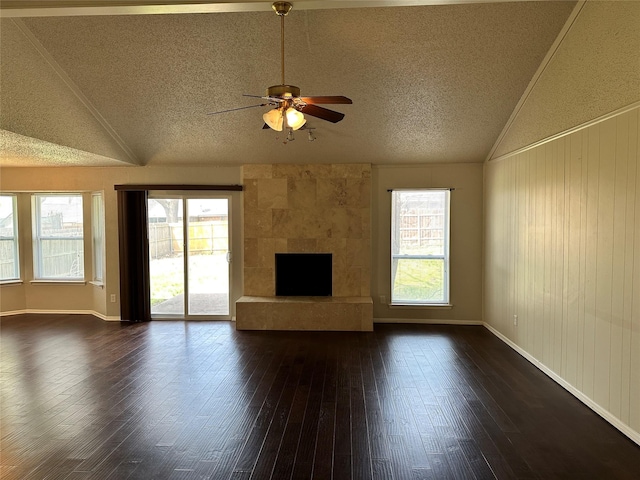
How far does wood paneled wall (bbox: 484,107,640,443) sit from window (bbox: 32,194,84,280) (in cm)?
672

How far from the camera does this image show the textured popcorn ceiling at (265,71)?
375 cm

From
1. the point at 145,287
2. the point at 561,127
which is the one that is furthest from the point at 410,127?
the point at 145,287

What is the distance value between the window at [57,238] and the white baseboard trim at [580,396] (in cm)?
677

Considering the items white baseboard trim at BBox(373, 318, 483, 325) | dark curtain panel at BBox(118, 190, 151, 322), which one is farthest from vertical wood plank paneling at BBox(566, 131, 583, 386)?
dark curtain panel at BBox(118, 190, 151, 322)

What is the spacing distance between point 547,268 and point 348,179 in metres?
3.05

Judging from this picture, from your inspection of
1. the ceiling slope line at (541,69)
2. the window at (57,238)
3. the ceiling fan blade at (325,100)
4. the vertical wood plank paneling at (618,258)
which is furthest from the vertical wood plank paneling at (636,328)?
the window at (57,238)

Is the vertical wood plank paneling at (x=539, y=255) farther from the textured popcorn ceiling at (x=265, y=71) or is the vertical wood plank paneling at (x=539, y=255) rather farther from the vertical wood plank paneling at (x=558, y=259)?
the textured popcorn ceiling at (x=265, y=71)

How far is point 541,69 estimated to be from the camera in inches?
162

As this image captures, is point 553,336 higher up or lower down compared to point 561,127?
lower down

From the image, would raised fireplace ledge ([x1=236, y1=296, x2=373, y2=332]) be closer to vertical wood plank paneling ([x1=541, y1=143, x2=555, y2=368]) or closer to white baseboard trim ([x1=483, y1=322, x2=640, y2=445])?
white baseboard trim ([x1=483, y1=322, x2=640, y2=445])

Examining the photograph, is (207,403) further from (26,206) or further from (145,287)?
(26,206)

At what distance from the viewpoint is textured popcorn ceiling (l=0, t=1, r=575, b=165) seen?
375cm

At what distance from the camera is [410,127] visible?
17.4 ft

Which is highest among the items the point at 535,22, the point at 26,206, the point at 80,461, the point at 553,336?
the point at 535,22
